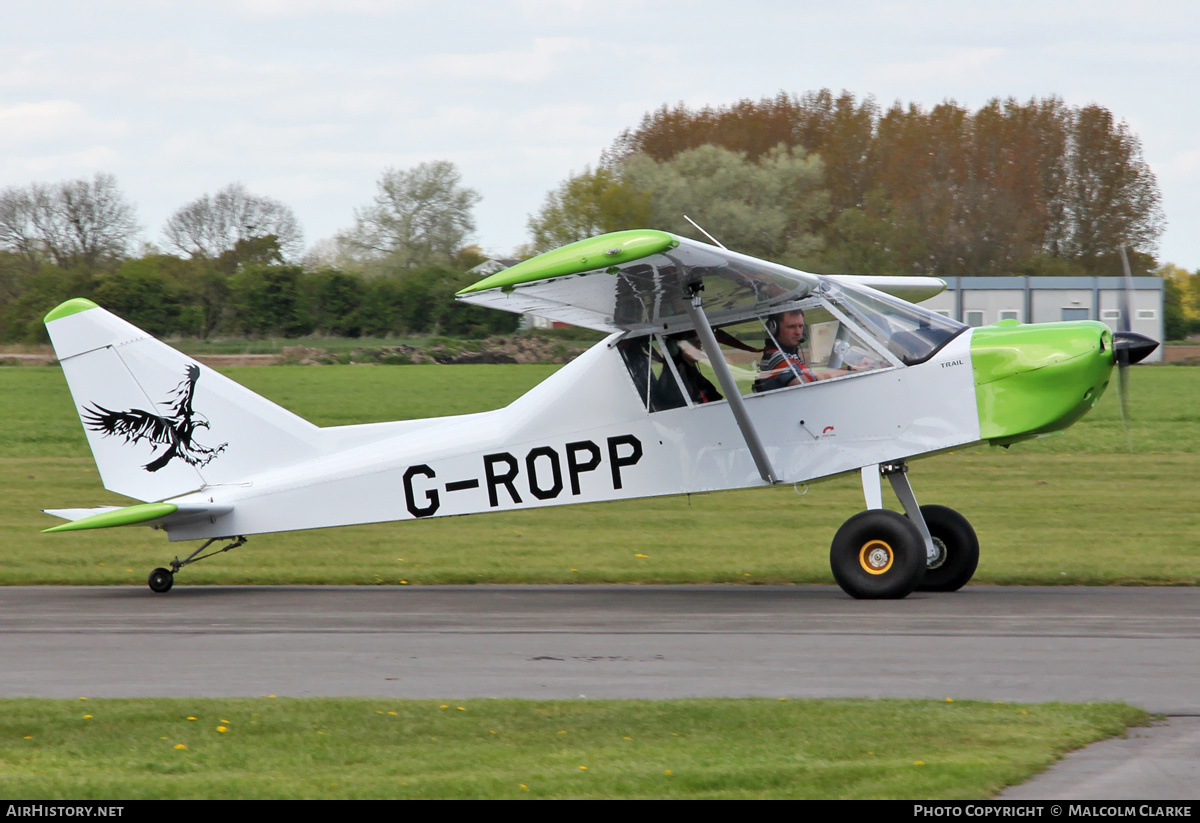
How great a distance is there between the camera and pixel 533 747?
586 cm

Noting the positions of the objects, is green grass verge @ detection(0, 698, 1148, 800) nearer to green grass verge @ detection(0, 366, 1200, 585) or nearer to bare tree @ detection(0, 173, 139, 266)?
green grass verge @ detection(0, 366, 1200, 585)

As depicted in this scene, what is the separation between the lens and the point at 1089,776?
17.2 feet

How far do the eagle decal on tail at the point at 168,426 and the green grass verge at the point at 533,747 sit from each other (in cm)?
512

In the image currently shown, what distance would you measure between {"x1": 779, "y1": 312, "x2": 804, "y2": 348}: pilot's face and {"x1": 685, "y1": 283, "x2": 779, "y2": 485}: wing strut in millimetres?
581

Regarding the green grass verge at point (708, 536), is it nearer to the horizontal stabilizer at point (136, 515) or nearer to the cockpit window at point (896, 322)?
the horizontal stabilizer at point (136, 515)

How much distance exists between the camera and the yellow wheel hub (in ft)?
33.8

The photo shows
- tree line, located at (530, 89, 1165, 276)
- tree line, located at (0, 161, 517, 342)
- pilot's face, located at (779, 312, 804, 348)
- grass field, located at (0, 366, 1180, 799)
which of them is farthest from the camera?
tree line, located at (530, 89, 1165, 276)

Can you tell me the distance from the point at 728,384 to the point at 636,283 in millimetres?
1140

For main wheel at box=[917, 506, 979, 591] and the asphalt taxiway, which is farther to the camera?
main wheel at box=[917, 506, 979, 591]

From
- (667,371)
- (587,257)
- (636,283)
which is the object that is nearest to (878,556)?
(667,371)

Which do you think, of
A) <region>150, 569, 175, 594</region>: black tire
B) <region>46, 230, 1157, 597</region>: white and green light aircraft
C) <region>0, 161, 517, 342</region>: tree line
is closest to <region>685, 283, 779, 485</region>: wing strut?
<region>46, 230, 1157, 597</region>: white and green light aircraft

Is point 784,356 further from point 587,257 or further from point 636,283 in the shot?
point 587,257


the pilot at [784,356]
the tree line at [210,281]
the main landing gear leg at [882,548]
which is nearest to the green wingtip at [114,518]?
the pilot at [784,356]
